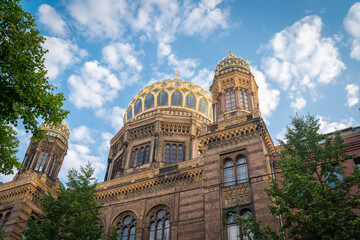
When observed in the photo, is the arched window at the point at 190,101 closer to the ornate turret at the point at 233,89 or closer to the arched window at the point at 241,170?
the ornate turret at the point at 233,89

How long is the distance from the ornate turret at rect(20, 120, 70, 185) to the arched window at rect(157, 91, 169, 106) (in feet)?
36.9

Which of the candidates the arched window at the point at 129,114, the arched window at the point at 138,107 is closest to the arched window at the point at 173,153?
the arched window at the point at 138,107

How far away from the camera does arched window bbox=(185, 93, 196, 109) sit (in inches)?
1515

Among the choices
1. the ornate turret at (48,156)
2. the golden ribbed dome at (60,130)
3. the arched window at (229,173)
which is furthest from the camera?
the golden ribbed dome at (60,130)

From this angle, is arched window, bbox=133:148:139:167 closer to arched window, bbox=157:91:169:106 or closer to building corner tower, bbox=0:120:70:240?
arched window, bbox=157:91:169:106

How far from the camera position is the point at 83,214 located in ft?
59.9

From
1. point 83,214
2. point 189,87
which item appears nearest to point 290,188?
point 83,214

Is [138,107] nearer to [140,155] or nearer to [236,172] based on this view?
[140,155]

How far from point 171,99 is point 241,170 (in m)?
19.4

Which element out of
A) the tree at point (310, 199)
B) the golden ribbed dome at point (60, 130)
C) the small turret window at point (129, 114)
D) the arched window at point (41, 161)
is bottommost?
the tree at point (310, 199)

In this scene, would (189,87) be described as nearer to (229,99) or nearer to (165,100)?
(165,100)

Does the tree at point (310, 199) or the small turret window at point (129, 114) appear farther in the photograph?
the small turret window at point (129, 114)

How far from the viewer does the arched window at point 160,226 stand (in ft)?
72.3

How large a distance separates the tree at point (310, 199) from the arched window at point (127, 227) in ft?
36.4
